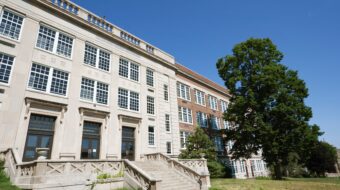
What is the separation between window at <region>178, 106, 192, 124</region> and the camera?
29.9 meters

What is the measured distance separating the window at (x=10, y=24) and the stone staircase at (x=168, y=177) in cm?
1374

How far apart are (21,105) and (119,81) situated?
29.4 ft

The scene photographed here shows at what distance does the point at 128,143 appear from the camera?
21.4 meters

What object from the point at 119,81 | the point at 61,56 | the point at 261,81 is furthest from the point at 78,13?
the point at 261,81

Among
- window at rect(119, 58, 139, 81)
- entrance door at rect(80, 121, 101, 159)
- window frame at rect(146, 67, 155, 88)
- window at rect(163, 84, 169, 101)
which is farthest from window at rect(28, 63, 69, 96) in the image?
window at rect(163, 84, 169, 101)

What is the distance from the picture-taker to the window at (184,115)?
29.9m

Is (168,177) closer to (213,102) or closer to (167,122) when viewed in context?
(167,122)

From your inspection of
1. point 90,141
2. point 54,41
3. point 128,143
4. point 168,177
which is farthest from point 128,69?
point 168,177

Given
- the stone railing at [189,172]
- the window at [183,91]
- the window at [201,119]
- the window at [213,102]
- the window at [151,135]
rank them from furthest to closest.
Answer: the window at [213,102] → the window at [201,119] → the window at [183,91] → the window at [151,135] → the stone railing at [189,172]

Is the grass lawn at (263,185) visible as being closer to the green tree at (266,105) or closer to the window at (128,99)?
the green tree at (266,105)

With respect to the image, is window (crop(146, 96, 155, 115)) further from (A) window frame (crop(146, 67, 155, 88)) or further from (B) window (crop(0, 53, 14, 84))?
(B) window (crop(0, 53, 14, 84))

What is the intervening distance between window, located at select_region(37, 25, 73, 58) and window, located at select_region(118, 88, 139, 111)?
6.02 meters

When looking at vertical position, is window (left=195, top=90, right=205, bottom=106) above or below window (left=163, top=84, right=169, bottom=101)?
above

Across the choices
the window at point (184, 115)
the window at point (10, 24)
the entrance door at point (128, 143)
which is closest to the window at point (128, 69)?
the entrance door at point (128, 143)
